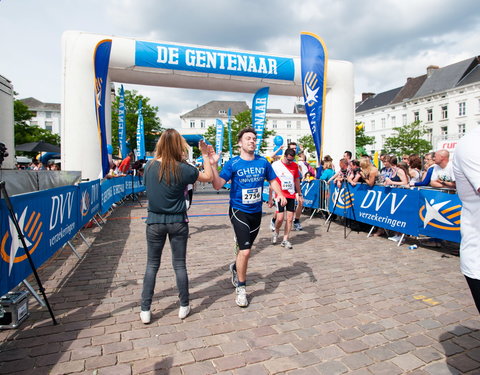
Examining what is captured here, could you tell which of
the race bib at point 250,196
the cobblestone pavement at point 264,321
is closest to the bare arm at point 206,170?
the race bib at point 250,196

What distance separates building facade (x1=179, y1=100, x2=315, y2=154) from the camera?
256 ft

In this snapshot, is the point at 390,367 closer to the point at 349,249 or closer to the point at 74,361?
the point at 74,361

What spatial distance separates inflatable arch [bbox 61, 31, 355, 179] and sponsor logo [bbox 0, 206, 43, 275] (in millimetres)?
6385

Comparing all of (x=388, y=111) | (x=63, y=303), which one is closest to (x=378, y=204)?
(x=63, y=303)

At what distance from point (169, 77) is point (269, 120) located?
222ft

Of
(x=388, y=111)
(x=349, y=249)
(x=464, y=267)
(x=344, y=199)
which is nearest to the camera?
(x=464, y=267)

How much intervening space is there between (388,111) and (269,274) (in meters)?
60.4

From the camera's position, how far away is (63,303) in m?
3.85

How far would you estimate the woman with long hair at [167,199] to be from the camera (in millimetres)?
3234

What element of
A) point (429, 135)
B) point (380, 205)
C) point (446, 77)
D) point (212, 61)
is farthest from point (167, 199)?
point (446, 77)

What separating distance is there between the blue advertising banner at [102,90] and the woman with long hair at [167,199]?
666 cm

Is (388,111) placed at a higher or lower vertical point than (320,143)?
higher

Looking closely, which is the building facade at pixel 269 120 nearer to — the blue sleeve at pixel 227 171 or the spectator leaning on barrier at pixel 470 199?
the blue sleeve at pixel 227 171

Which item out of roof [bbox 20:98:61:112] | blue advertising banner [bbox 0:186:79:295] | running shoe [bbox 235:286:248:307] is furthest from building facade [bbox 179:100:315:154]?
running shoe [bbox 235:286:248:307]
